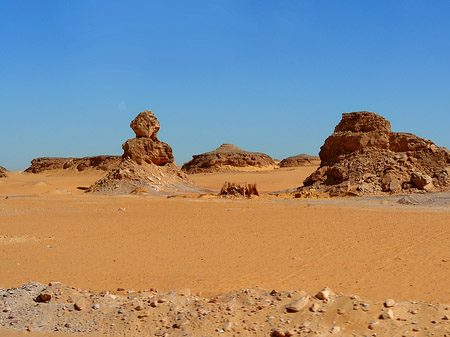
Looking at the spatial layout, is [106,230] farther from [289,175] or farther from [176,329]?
Result: [289,175]

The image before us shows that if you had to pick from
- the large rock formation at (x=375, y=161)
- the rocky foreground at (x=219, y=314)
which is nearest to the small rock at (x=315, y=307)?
the rocky foreground at (x=219, y=314)

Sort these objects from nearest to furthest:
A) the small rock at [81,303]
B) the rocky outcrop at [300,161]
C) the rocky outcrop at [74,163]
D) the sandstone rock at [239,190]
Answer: the small rock at [81,303], the sandstone rock at [239,190], the rocky outcrop at [74,163], the rocky outcrop at [300,161]

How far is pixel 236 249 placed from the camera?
31.7 ft

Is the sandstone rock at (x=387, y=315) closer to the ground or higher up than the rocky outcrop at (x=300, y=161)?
closer to the ground

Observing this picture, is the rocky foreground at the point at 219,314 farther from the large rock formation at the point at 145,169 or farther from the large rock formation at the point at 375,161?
the large rock formation at the point at 145,169

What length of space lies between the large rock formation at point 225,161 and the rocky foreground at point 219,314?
50088 millimetres

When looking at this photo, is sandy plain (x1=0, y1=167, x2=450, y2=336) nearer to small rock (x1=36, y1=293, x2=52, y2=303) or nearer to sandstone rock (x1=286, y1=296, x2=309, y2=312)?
small rock (x1=36, y1=293, x2=52, y2=303)

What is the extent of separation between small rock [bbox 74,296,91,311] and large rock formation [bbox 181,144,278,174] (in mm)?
50133

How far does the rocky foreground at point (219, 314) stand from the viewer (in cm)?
480

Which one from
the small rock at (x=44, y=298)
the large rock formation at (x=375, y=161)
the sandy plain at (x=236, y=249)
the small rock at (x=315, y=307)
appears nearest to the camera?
the small rock at (x=315, y=307)

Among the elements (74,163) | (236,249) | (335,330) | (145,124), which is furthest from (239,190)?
(74,163)

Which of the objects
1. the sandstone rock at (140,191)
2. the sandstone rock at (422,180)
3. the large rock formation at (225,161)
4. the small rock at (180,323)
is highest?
the large rock formation at (225,161)

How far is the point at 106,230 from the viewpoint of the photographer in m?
12.6

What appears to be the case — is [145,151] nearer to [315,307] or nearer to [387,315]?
[315,307]
